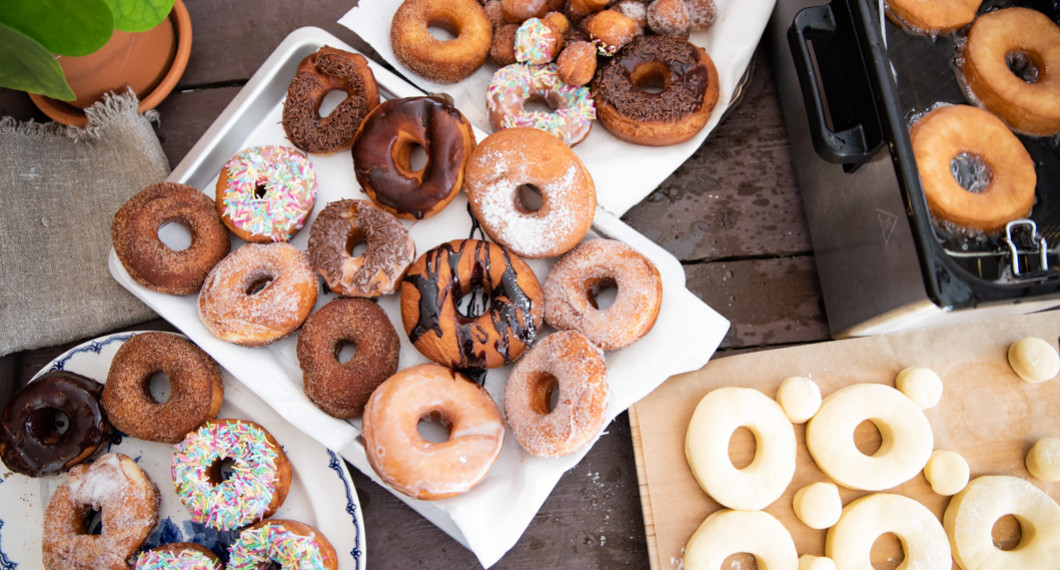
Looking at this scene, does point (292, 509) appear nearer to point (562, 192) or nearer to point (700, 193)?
point (562, 192)

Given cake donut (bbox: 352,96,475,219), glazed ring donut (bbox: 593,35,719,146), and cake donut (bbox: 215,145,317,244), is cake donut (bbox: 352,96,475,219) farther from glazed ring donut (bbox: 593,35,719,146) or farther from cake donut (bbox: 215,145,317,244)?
glazed ring donut (bbox: 593,35,719,146)

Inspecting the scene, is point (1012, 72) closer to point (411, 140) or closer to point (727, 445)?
point (727, 445)

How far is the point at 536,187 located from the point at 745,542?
37.0 inches

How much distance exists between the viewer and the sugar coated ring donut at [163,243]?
1517mm

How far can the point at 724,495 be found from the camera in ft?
5.08

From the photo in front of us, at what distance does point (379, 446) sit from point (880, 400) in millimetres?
1159

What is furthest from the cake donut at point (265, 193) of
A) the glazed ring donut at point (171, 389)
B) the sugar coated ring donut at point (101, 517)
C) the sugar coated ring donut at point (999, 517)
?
the sugar coated ring donut at point (999, 517)

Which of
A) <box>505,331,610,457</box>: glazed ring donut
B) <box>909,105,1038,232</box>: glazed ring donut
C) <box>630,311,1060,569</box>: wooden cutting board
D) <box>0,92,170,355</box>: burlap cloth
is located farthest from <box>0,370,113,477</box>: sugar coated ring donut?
<box>909,105,1038,232</box>: glazed ring donut

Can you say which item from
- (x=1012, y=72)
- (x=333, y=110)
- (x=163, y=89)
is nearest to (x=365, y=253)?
(x=333, y=110)

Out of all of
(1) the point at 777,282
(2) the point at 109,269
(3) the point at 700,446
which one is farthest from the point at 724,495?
(2) the point at 109,269

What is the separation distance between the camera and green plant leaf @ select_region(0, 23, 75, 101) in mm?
1035

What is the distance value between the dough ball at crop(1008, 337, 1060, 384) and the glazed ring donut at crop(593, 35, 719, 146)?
3.09 feet

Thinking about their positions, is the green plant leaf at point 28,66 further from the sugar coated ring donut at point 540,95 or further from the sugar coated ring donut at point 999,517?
the sugar coated ring donut at point 999,517

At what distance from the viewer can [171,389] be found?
61.4 inches
